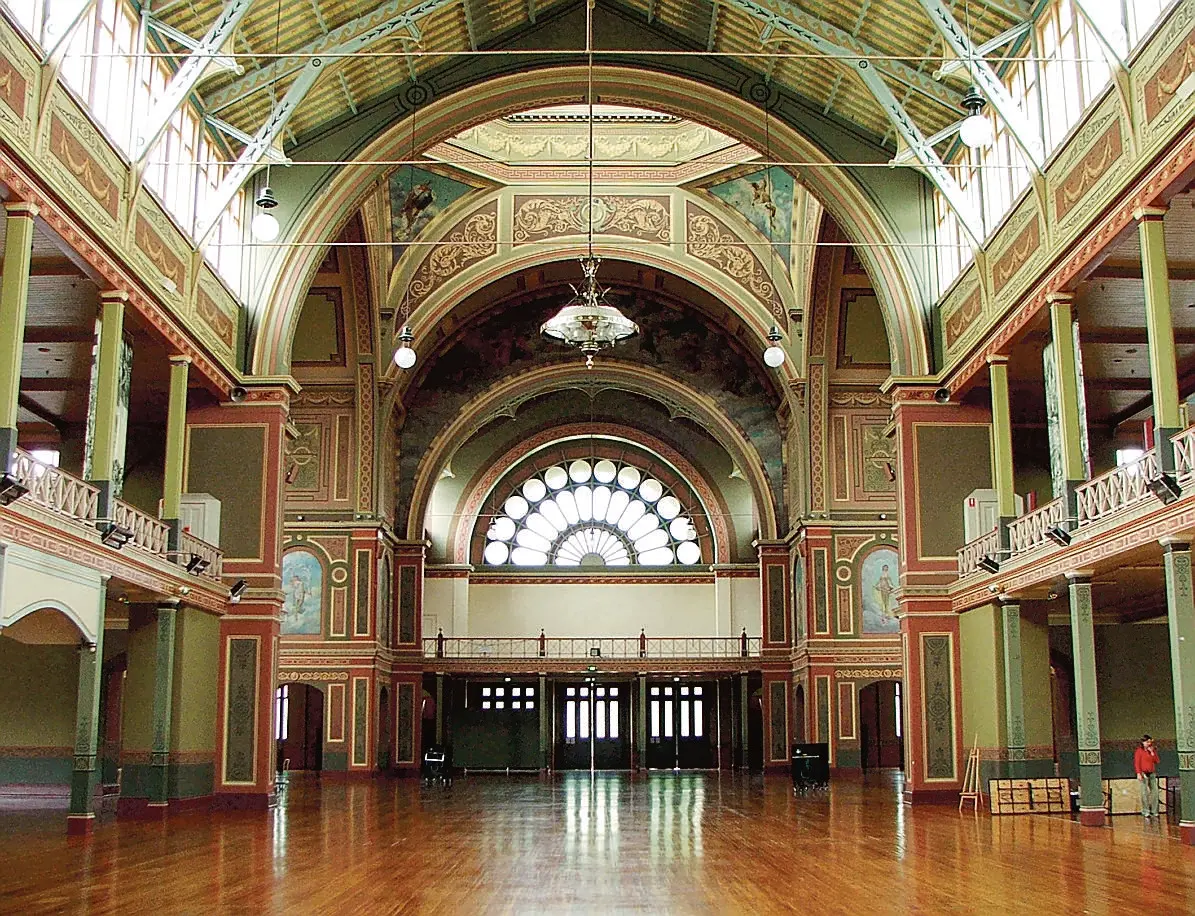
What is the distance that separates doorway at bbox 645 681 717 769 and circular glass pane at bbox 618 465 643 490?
664 cm

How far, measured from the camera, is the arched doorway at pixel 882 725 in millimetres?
40344

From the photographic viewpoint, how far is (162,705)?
67.7 ft

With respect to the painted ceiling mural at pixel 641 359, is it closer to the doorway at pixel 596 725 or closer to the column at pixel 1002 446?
the doorway at pixel 596 725

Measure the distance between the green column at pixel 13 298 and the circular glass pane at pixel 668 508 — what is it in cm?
3078

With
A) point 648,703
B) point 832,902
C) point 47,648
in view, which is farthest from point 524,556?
point 832,902

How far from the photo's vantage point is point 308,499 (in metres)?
34.1

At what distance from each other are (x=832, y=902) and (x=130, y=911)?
509 cm

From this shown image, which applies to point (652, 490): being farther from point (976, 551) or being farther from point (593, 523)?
point (976, 551)

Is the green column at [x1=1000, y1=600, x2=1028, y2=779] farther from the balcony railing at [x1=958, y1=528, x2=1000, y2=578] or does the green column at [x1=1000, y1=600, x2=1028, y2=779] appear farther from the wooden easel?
the wooden easel

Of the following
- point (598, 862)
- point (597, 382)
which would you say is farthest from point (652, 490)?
point (598, 862)

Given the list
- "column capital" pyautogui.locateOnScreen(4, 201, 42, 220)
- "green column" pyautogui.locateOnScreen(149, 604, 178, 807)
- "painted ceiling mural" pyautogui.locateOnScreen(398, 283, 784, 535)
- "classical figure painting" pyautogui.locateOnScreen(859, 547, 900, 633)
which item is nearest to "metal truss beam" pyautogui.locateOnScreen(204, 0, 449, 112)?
Result: "column capital" pyautogui.locateOnScreen(4, 201, 42, 220)

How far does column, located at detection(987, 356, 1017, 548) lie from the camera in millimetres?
20906

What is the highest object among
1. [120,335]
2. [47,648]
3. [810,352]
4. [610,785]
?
[810,352]

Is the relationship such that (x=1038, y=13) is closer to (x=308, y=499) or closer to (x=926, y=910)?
(x=926, y=910)
